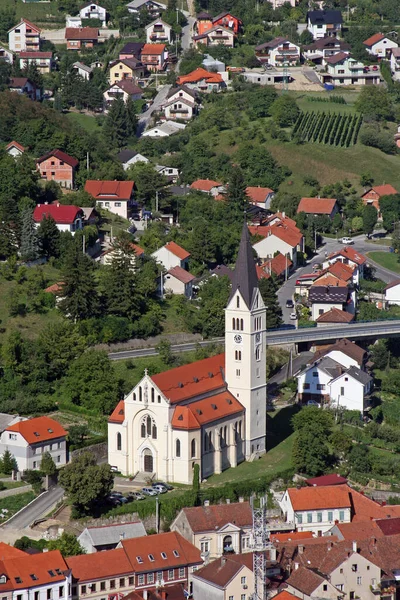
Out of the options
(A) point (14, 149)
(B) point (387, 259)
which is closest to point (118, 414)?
(B) point (387, 259)

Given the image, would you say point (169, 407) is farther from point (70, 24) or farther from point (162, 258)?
point (70, 24)

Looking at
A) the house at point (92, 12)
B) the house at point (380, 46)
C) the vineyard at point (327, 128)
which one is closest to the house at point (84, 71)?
the house at point (92, 12)

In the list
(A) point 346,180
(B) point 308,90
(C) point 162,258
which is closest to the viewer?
(C) point 162,258

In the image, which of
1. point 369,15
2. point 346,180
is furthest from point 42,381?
point 369,15

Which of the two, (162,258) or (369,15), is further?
(369,15)

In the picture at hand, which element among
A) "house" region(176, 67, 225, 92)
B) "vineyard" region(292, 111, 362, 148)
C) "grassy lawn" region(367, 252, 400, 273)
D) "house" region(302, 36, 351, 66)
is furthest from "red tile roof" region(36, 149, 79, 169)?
"house" region(302, 36, 351, 66)

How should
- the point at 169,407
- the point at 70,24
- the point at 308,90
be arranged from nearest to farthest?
the point at 169,407 → the point at 308,90 → the point at 70,24

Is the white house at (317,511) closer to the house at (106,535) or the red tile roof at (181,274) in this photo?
the house at (106,535)

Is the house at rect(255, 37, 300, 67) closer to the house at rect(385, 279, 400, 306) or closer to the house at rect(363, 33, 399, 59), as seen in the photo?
the house at rect(363, 33, 399, 59)
